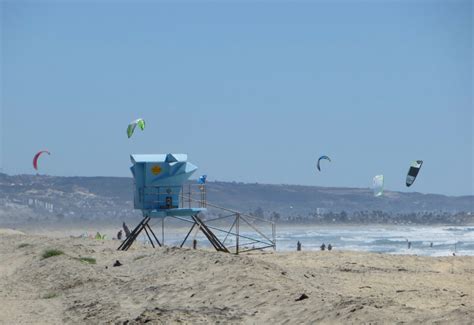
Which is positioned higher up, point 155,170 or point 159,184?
point 155,170

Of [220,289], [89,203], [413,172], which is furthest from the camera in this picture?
[89,203]

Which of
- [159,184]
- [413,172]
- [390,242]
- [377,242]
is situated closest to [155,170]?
[159,184]

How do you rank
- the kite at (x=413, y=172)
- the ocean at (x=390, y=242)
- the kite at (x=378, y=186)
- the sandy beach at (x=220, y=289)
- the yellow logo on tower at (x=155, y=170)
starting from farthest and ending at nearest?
the ocean at (x=390, y=242) → the kite at (x=378, y=186) → the kite at (x=413, y=172) → the yellow logo on tower at (x=155, y=170) → the sandy beach at (x=220, y=289)

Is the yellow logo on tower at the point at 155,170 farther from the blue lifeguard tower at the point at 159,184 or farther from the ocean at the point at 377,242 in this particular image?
the ocean at the point at 377,242

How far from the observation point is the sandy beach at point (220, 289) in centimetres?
1377

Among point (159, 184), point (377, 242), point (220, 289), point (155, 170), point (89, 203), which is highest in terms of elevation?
point (89, 203)

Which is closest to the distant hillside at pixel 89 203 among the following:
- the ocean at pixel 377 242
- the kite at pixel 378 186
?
the ocean at pixel 377 242

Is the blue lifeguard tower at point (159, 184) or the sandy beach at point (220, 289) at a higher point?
the blue lifeguard tower at point (159, 184)

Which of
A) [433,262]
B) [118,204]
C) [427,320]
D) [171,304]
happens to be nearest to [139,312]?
[171,304]

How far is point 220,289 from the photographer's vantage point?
16375mm

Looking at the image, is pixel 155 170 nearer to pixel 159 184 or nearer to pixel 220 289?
pixel 159 184

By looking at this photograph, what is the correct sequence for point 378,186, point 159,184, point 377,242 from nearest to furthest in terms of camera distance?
point 159,184
point 378,186
point 377,242

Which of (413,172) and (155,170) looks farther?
(413,172)

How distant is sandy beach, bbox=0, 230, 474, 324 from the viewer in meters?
13.8
